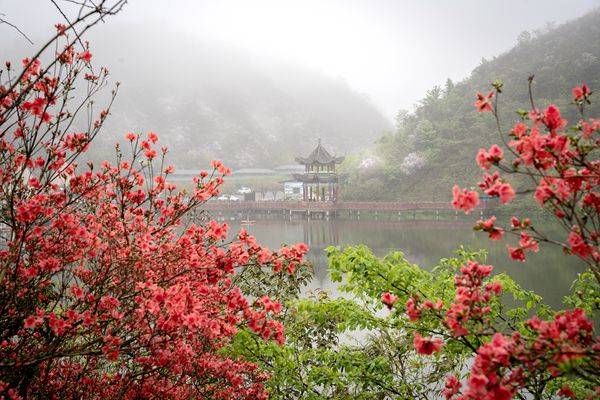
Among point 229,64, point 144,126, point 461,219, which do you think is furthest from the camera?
point 229,64

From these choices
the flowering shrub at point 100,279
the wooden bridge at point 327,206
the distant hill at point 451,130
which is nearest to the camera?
the flowering shrub at point 100,279

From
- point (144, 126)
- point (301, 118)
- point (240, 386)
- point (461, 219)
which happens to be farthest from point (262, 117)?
point (240, 386)

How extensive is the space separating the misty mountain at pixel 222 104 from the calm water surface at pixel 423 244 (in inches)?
2111

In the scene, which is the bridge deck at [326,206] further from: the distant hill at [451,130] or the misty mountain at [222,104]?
the misty mountain at [222,104]

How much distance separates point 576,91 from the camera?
1859 millimetres

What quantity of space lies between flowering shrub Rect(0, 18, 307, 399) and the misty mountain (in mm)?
76725

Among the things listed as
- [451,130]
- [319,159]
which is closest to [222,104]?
[319,159]

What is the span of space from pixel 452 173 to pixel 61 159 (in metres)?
38.5

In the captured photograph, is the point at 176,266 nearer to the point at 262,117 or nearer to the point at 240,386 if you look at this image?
the point at 240,386

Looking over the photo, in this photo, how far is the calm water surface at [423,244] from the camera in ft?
42.1

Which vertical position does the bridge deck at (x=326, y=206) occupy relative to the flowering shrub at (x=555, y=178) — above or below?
below

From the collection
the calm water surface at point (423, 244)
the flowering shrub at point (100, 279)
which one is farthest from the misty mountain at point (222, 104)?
the flowering shrub at point (100, 279)

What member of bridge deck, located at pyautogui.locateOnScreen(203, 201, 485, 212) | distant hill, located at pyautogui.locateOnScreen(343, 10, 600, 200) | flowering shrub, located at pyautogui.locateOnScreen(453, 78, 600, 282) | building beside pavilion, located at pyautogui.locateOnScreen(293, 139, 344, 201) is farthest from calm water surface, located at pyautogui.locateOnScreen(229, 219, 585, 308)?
distant hill, located at pyautogui.locateOnScreen(343, 10, 600, 200)

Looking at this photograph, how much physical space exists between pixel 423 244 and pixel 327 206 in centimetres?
1613
